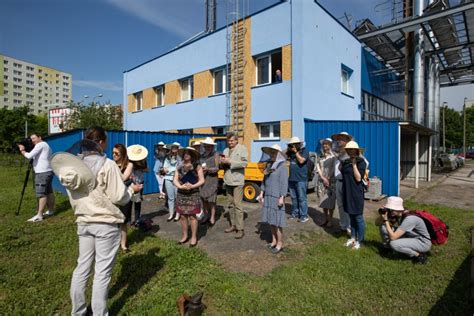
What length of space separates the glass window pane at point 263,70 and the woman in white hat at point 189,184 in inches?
328

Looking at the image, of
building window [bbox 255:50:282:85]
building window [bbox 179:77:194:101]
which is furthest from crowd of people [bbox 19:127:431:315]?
building window [bbox 179:77:194:101]

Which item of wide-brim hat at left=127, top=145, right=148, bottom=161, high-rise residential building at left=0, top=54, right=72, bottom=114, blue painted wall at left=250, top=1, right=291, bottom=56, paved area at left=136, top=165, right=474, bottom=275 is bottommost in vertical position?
paved area at left=136, top=165, right=474, bottom=275

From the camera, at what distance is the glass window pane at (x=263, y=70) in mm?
12323

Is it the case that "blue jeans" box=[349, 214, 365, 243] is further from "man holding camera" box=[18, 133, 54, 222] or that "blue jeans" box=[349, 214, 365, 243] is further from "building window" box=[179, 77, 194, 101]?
"building window" box=[179, 77, 194, 101]

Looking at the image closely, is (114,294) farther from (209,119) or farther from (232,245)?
(209,119)

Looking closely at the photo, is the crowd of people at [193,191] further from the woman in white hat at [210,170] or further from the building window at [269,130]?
the building window at [269,130]

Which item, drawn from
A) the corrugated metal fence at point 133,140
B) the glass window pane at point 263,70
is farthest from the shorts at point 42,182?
the glass window pane at point 263,70

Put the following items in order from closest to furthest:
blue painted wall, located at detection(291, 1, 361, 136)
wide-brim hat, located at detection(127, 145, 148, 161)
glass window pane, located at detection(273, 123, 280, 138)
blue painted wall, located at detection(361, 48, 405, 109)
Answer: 1. wide-brim hat, located at detection(127, 145, 148, 161)
2. blue painted wall, located at detection(291, 1, 361, 136)
3. glass window pane, located at detection(273, 123, 280, 138)
4. blue painted wall, located at detection(361, 48, 405, 109)

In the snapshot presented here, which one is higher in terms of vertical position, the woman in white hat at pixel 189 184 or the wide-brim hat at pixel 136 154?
the wide-brim hat at pixel 136 154

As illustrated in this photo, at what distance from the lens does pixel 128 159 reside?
4688mm

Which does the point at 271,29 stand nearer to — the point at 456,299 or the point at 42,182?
the point at 42,182

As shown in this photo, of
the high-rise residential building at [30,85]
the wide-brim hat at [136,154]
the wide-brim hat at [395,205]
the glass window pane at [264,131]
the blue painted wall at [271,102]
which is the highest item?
the high-rise residential building at [30,85]

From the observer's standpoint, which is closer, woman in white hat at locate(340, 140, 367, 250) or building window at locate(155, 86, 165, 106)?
woman in white hat at locate(340, 140, 367, 250)

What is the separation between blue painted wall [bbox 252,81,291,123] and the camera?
11.2 metres
